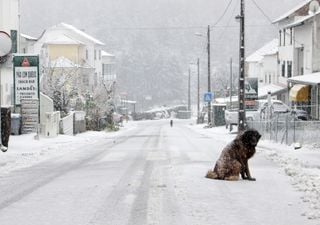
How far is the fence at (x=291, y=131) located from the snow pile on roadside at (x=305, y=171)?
535 mm

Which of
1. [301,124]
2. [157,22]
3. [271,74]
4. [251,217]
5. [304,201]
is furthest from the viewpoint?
[157,22]

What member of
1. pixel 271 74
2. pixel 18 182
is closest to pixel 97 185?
pixel 18 182

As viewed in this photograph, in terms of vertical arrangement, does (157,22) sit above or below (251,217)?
above

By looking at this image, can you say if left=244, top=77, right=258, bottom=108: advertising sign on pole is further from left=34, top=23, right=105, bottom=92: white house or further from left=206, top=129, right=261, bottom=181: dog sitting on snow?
left=34, top=23, right=105, bottom=92: white house

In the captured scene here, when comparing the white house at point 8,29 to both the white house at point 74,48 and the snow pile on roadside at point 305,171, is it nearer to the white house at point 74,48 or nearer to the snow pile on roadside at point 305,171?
the snow pile on roadside at point 305,171

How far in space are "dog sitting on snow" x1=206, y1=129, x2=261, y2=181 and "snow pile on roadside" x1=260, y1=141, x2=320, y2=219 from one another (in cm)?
108

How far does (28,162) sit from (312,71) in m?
35.8

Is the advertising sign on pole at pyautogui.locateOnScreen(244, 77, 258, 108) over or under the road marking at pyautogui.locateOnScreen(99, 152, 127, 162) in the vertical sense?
over

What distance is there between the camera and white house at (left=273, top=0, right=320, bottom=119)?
4762cm

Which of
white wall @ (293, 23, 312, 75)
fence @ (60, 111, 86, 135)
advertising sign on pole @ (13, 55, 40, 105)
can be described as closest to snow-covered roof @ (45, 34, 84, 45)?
white wall @ (293, 23, 312, 75)

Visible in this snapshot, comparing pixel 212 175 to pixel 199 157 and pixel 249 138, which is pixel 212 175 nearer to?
pixel 249 138

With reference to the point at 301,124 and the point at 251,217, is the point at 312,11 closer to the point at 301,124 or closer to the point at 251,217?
the point at 301,124

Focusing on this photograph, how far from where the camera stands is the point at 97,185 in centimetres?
1357

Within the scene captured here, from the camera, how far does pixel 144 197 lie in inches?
464
